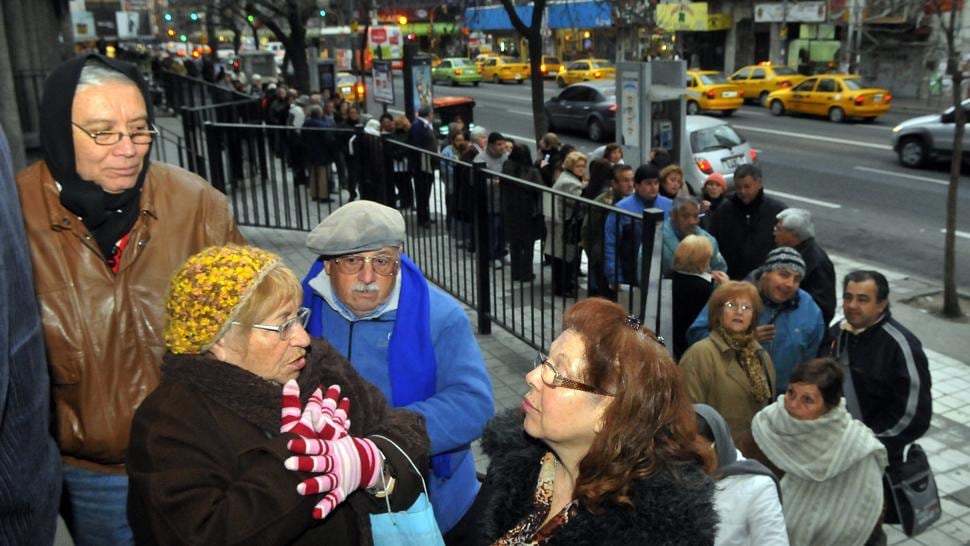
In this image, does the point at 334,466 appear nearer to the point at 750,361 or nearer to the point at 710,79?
the point at 750,361

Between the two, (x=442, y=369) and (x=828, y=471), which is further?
(x=828, y=471)

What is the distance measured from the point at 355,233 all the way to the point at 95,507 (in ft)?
3.93

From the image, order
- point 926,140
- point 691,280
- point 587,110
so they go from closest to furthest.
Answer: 1. point 691,280
2. point 926,140
3. point 587,110

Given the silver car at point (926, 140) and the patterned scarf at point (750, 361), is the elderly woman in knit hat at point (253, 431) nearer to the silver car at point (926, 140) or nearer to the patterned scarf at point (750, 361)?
the patterned scarf at point (750, 361)

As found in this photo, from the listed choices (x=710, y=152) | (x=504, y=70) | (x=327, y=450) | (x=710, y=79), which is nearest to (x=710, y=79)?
(x=710, y=79)

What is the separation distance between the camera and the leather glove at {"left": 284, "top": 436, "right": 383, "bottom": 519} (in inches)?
71.1

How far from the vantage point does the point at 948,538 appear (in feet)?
15.6

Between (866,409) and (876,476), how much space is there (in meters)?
0.52

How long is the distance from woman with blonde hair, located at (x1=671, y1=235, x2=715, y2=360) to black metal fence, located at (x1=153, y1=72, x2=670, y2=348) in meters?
0.39

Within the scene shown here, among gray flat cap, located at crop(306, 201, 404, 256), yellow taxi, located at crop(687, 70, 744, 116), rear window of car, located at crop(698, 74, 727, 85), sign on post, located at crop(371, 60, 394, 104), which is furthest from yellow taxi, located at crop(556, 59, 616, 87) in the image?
gray flat cap, located at crop(306, 201, 404, 256)

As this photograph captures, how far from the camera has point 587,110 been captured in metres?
24.3

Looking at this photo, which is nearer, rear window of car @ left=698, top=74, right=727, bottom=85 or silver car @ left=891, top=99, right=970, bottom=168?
silver car @ left=891, top=99, right=970, bottom=168

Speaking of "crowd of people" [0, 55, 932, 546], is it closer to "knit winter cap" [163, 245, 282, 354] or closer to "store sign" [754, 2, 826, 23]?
"knit winter cap" [163, 245, 282, 354]

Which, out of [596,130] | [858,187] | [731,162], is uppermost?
[731,162]
